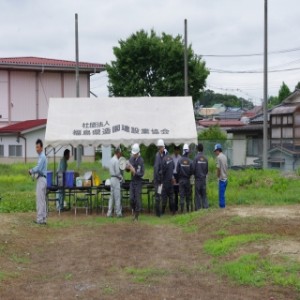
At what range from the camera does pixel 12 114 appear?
46.7 meters

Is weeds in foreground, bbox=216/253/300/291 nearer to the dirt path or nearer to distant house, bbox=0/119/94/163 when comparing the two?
the dirt path

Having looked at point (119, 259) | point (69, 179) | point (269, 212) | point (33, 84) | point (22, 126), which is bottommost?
point (119, 259)

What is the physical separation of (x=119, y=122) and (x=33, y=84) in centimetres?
3104

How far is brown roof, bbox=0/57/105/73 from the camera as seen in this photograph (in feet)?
150

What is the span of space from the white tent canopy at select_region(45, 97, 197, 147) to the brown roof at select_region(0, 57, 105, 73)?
28.7 m

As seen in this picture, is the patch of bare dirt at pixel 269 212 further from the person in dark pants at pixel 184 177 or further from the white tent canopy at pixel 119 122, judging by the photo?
the white tent canopy at pixel 119 122

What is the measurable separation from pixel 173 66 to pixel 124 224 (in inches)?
1061

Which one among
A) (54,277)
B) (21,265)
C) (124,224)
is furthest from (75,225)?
(54,277)

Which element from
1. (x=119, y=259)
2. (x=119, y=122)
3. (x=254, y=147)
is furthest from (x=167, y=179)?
(x=254, y=147)

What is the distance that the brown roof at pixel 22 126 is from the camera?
42.5m

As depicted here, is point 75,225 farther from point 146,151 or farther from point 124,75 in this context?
point 124,75

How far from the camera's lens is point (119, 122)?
17.7 meters

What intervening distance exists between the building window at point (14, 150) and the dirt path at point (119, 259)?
28.6 metres

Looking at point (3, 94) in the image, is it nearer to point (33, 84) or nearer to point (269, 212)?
point (33, 84)
